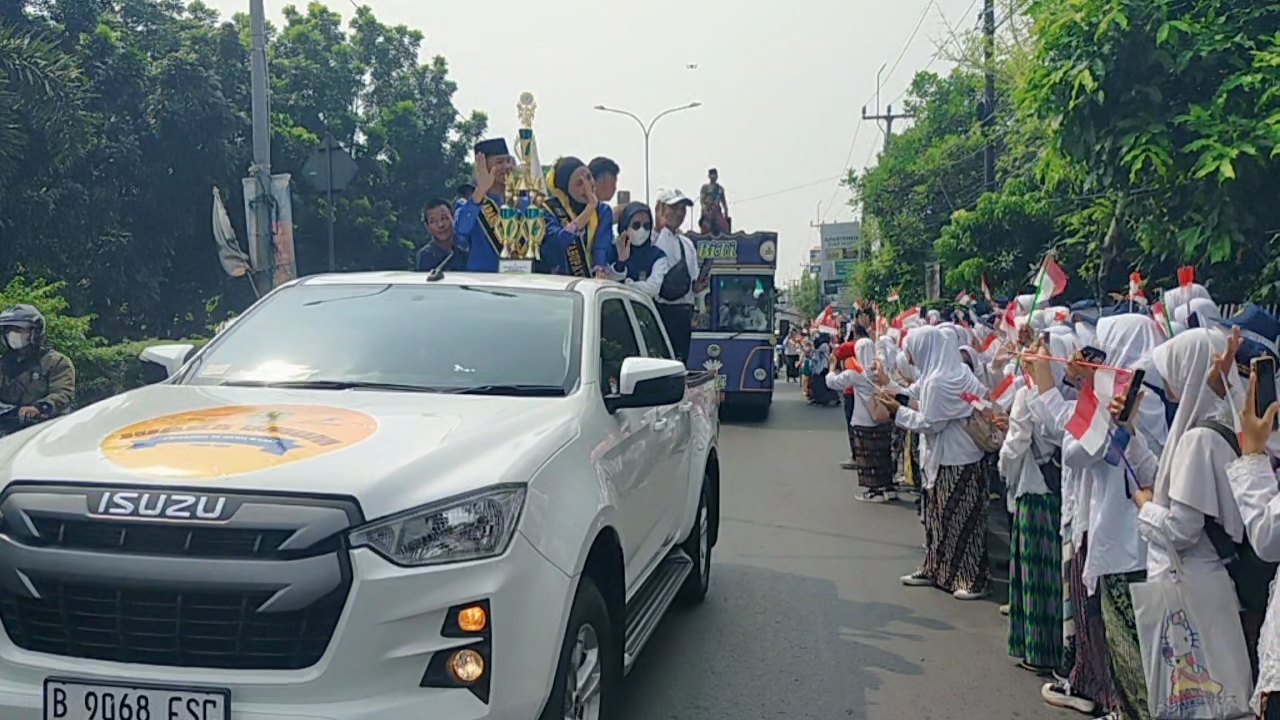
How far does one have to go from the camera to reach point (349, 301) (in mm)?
4930

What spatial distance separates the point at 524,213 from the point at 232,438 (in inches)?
152

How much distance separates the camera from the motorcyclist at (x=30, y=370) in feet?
24.0

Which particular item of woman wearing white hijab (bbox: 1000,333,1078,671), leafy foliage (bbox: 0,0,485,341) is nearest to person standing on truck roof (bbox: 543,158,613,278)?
woman wearing white hijab (bbox: 1000,333,1078,671)

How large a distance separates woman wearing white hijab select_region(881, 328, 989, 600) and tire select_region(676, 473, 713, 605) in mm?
1504

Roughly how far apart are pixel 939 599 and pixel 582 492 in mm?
4267

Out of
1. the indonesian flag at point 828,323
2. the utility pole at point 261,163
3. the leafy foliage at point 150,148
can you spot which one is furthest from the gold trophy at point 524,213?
the leafy foliage at point 150,148

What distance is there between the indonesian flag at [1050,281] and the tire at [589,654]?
126 inches

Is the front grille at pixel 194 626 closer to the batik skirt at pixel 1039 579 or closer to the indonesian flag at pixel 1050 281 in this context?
the batik skirt at pixel 1039 579

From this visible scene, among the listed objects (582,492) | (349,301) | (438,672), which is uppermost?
(349,301)

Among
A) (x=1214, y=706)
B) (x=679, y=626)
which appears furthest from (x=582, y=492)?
(x=679, y=626)

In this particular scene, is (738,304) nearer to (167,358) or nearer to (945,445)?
(945,445)

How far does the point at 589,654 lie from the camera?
155 inches

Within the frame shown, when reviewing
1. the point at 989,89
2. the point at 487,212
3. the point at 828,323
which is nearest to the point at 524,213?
the point at 487,212

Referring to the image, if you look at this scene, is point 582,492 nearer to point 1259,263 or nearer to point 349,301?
point 349,301
